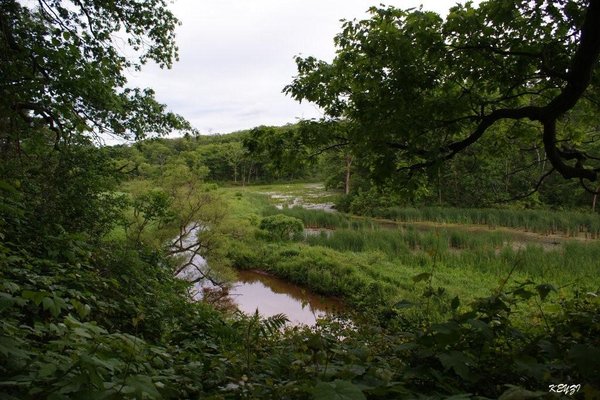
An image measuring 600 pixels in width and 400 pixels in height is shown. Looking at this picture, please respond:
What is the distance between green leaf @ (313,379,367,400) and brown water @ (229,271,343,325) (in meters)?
8.41

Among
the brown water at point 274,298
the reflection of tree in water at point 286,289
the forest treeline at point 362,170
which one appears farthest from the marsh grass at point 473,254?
the brown water at point 274,298

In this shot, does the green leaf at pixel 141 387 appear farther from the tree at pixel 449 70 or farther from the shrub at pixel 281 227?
the shrub at pixel 281 227

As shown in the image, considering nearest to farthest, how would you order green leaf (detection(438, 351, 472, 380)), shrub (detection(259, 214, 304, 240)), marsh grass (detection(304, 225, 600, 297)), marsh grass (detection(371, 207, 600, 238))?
green leaf (detection(438, 351, 472, 380)) < marsh grass (detection(304, 225, 600, 297)) < marsh grass (detection(371, 207, 600, 238)) < shrub (detection(259, 214, 304, 240))

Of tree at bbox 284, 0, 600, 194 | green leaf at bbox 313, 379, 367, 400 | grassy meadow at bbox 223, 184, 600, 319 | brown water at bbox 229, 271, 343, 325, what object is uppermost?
tree at bbox 284, 0, 600, 194

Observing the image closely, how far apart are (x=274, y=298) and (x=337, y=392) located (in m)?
11.0

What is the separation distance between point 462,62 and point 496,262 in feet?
29.4

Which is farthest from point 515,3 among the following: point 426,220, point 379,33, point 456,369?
point 426,220

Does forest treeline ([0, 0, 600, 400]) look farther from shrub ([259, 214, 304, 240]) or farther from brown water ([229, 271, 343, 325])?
shrub ([259, 214, 304, 240])

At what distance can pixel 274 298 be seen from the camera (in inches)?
462

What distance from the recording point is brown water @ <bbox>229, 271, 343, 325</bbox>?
10.2 m

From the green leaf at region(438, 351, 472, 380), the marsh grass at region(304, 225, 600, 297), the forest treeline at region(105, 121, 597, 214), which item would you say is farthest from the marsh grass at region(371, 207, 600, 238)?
the green leaf at region(438, 351, 472, 380)

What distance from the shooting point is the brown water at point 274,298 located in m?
10.2

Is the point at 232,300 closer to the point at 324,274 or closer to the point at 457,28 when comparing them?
the point at 324,274

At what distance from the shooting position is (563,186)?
23.2 metres
